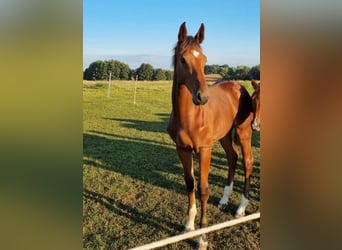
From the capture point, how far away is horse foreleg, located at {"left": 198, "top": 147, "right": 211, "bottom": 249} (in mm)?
1286

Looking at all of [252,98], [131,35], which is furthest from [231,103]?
[131,35]

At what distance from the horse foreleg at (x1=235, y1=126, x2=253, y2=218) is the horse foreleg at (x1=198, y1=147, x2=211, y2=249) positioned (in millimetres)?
182

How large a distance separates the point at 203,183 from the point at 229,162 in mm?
292

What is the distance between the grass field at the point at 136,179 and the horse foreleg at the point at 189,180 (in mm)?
53

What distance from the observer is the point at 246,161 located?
152 centimetres

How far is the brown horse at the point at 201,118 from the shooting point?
1.10 metres

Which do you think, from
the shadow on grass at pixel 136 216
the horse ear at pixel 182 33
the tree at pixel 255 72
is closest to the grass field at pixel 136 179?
the shadow on grass at pixel 136 216

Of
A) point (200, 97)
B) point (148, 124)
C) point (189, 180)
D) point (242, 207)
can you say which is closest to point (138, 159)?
point (148, 124)

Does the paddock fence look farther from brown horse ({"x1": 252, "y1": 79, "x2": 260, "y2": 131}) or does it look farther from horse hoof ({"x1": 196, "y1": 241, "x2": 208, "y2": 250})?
brown horse ({"x1": 252, "y1": 79, "x2": 260, "y2": 131})

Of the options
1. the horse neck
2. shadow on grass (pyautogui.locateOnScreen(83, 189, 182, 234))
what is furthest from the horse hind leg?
the horse neck

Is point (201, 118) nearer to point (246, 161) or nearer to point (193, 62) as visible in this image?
point (193, 62)
